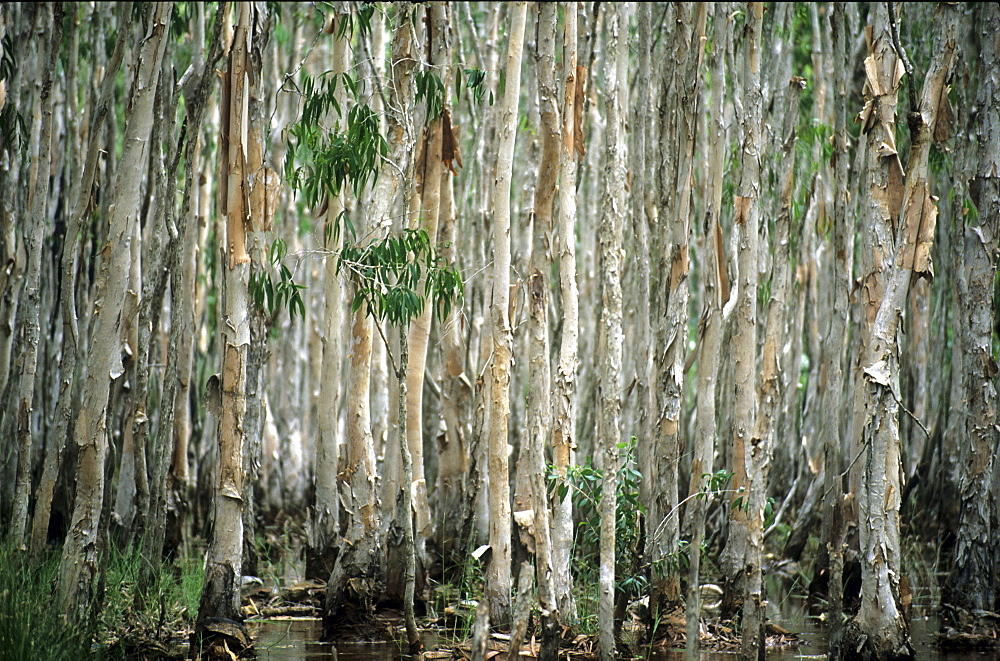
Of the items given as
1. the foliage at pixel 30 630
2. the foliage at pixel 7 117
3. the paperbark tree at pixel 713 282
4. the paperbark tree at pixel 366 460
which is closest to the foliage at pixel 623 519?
the paperbark tree at pixel 713 282

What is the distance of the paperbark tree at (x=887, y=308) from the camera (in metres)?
4.08

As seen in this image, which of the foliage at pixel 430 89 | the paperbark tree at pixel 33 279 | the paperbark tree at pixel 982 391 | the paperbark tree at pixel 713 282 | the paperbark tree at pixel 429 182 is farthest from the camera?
the paperbark tree at pixel 429 182

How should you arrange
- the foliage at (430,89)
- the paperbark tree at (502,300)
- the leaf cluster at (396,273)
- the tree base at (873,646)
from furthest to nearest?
the foliage at (430,89), the paperbark tree at (502,300), the leaf cluster at (396,273), the tree base at (873,646)

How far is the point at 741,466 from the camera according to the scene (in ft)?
19.3

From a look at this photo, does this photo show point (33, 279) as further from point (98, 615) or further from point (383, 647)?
point (383, 647)

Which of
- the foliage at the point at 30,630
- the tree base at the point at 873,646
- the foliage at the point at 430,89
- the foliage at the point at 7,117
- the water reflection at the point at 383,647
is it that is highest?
the foliage at the point at 7,117

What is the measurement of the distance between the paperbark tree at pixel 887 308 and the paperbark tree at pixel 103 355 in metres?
3.73

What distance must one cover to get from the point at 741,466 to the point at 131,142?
424cm

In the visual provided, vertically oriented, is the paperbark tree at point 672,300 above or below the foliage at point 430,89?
below

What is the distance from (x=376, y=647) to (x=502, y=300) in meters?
2.23

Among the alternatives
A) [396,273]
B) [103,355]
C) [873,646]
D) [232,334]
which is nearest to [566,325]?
[396,273]

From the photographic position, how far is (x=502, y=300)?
4.82 m

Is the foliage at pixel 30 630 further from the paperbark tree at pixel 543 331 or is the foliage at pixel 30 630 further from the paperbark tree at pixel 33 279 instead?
the paperbark tree at pixel 543 331

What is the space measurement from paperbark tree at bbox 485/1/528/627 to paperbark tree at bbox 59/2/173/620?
6.35ft
